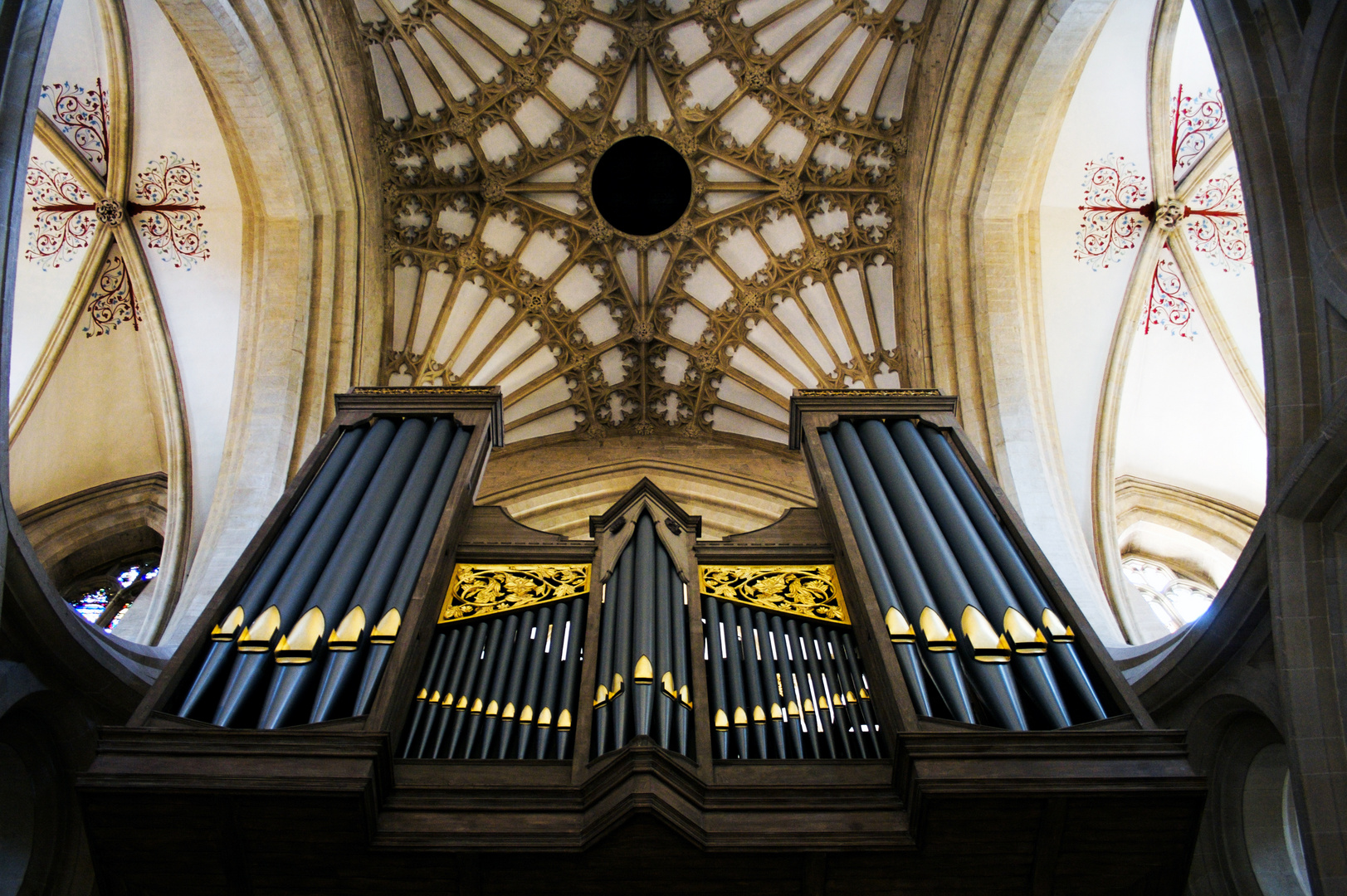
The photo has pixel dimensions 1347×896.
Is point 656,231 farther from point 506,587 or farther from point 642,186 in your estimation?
point 506,587

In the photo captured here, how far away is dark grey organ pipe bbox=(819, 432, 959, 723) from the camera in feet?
14.0

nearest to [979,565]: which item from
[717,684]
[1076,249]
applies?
[717,684]

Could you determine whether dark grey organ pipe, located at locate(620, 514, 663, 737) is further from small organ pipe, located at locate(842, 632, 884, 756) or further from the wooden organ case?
small organ pipe, located at locate(842, 632, 884, 756)

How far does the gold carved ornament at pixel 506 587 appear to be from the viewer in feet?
17.3

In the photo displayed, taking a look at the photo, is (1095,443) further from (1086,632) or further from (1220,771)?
(1086,632)

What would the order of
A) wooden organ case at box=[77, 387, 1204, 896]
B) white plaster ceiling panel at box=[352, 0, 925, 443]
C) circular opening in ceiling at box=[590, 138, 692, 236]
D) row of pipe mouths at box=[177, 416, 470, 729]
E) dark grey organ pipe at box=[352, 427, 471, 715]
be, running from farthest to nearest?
circular opening in ceiling at box=[590, 138, 692, 236] < white plaster ceiling panel at box=[352, 0, 925, 443] < dark grey organ pipe at box=[352, 427, 471, 715] < row of pipe mouths at box=[177, 416, 470, 729] < wooden organ case at box=[77, 387, 1204, 896]

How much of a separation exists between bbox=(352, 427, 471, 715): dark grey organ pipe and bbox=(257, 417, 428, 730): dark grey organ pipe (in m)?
0.13

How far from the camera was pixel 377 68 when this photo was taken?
1125cm

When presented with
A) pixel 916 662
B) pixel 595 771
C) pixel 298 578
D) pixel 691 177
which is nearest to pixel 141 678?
pixel 298 578

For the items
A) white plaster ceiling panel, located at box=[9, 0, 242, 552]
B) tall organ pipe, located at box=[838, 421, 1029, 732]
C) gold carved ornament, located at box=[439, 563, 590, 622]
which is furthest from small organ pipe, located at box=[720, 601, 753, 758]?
white plaster ceiling panel, located at box=[9, 0, 242, 552]

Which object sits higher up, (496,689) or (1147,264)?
(1147,264)

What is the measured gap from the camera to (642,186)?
12.5 meters

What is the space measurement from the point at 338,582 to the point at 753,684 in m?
1.83

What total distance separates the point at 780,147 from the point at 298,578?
853cm
